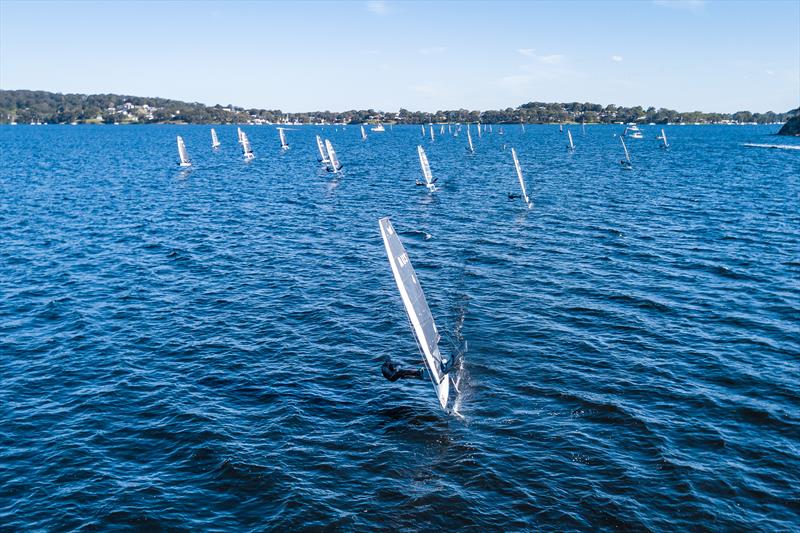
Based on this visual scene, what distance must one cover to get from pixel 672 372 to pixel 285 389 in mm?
21157

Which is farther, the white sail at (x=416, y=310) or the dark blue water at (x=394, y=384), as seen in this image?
the white sail at (x=416, y=310)

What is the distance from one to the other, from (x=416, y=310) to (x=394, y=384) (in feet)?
20.7

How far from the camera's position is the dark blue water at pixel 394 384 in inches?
846

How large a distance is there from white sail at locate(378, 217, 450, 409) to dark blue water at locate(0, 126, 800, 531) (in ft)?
7.16

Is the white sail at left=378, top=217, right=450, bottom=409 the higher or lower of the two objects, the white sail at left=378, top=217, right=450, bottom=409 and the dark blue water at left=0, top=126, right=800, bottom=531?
the higher

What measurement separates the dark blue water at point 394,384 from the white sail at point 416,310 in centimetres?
218

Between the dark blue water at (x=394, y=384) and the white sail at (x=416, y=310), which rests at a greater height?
the white sail at (x=416, y=310)

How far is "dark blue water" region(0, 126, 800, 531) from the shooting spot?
21.5 m

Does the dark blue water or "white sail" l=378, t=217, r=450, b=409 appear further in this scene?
"white sail" l=378, t=217, r=450, b=409

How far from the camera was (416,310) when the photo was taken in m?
26.5

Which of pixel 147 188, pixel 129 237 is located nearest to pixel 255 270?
pixel 129 237

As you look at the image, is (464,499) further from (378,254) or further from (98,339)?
(378,254)

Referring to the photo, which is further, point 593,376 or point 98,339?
point 98,339

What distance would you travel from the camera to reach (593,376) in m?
30.8
